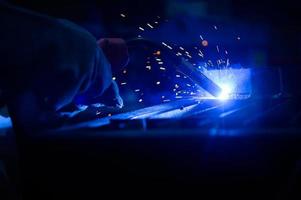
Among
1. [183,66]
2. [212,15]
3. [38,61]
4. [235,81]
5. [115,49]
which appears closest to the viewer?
[38,61]

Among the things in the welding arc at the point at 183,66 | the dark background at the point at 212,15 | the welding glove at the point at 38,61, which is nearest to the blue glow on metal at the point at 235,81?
the dark background at the point at 212,15

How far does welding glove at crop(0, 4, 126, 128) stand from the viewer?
2.40 feet

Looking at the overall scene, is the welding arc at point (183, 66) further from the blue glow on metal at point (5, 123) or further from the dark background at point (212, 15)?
the blue glow on metal at point (5, 123)

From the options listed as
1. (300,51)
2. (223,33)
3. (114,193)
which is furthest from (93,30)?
(114,193)

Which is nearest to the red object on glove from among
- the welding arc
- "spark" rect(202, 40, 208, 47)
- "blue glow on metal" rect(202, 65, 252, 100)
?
the welding arc

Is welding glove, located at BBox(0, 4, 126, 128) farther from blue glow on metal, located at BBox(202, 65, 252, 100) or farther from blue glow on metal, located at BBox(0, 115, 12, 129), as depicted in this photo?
blue glow on metal, located at BBox(202, 65, 252, 100)

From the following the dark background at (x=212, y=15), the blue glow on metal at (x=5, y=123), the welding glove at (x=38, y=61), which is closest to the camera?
the welding glove at (x=38, y=61)

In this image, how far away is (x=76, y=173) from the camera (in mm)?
706

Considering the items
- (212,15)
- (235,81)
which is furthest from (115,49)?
(212,15)

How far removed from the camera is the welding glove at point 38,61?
731 mm

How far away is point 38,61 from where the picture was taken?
2.41 feet

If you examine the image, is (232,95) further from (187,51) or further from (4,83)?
(4,83)

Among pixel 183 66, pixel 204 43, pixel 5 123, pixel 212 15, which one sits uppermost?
pixel 212 15

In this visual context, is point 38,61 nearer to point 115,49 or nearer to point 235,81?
point 115,49
